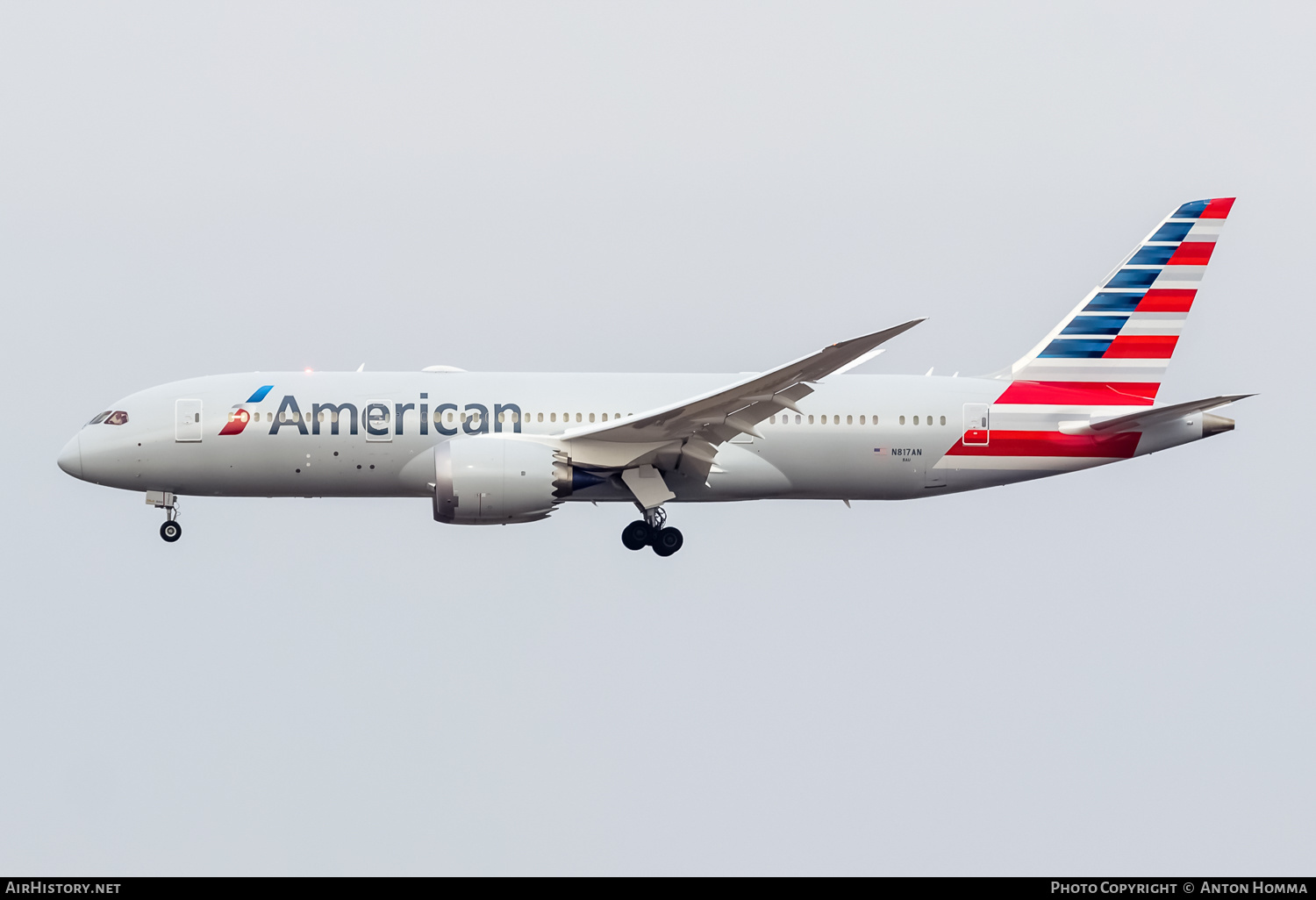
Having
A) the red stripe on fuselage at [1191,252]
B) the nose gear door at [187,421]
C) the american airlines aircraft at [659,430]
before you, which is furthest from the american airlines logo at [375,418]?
the red stripe on fuselage at [1191,252]

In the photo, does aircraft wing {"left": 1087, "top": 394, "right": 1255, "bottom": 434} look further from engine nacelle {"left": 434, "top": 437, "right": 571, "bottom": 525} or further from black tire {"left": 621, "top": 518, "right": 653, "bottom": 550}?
engine nacelle {"left": 434, "top": 437, "right": 571, "bottom": 525}

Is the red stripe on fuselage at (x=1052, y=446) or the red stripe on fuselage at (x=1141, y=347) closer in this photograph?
the red stripe on fuselage at (x=1052, y=446)

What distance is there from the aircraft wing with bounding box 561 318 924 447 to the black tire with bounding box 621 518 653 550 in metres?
2.28

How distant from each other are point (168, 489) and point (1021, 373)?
15964mm

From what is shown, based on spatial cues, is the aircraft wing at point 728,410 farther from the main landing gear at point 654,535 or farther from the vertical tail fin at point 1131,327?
the vertical tail fin at point 1131,327

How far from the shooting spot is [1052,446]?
92.6 ft

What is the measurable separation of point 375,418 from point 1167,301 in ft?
50.0

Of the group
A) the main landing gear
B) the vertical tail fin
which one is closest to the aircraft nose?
the main landing gear

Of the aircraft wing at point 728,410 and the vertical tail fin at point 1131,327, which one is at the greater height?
the vertical tail fin at point 1131,327

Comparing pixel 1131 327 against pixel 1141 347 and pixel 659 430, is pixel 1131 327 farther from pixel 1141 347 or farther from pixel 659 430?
pixel 659 430

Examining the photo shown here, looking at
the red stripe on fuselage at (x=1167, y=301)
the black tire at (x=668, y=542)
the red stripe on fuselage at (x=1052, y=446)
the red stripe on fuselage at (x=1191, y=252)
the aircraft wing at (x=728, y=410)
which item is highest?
the red stripe on fuselage at (x=1191, y=252)

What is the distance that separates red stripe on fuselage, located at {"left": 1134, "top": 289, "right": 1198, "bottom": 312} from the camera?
29.1 m

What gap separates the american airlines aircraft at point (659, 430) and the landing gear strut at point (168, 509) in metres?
0.02

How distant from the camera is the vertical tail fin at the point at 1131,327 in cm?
2872
